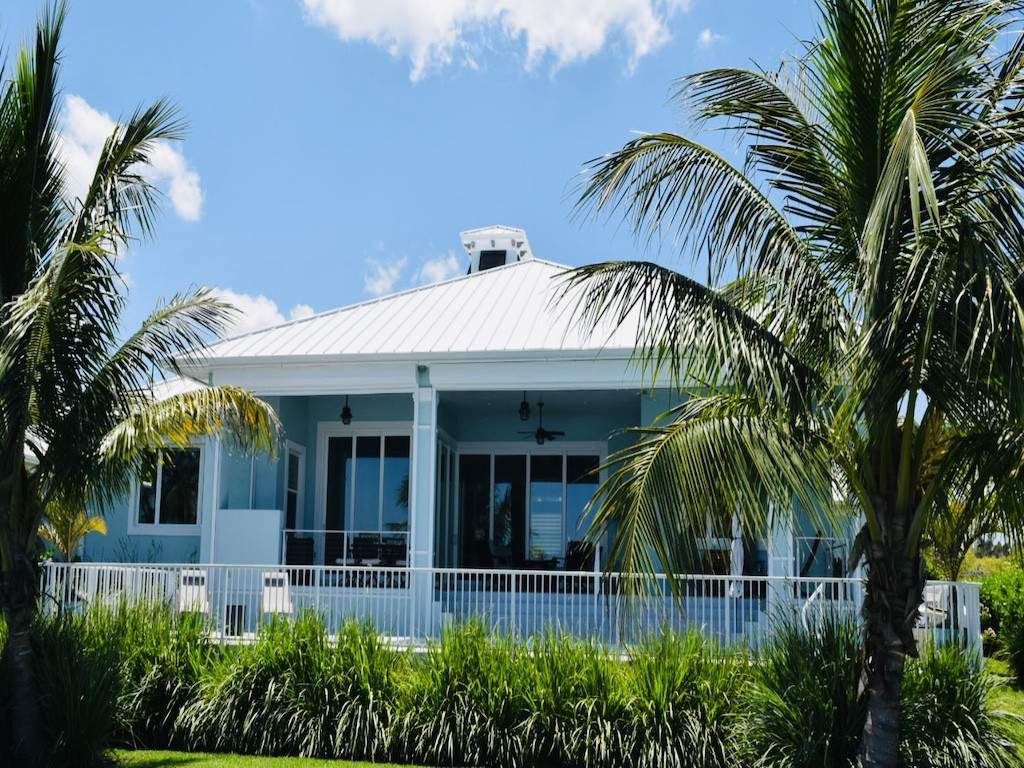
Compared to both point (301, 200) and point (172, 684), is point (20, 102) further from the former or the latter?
point (301, 200)

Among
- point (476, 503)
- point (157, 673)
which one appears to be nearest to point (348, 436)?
point (476, 503)

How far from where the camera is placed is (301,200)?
53.0ft

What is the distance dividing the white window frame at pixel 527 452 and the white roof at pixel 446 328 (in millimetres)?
2928

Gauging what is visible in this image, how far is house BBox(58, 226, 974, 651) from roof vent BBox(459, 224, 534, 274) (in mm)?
3977

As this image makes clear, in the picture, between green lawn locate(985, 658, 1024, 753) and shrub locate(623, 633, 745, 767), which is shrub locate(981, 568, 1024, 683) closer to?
green lawn locate(985, 658, 1024, 753)

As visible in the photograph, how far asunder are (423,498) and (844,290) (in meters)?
7.29

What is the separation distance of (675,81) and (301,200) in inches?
389

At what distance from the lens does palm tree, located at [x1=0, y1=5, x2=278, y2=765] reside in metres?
8.02

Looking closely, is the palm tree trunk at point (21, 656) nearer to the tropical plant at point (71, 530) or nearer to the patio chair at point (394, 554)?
the patio chair at point (394, 554)

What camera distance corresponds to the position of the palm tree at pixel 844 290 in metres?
6.19

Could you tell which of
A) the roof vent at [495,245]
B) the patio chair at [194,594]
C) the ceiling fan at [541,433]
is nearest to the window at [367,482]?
the ceiling fan at [541,433]

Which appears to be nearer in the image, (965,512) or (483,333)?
(965,512)

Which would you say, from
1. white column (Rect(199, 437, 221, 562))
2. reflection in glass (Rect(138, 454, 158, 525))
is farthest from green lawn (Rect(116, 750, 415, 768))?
reflection in glass (Rect(138, 454, 158, 525))

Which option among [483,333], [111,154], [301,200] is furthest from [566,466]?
[111,154]
